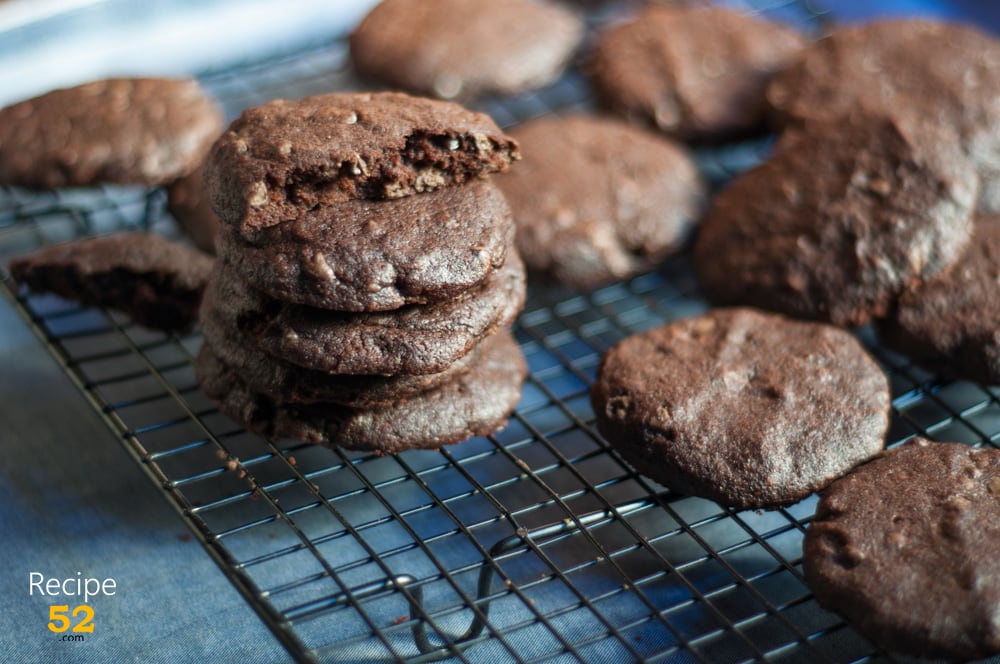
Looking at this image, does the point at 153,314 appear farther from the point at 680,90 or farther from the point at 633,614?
the point at 680,90

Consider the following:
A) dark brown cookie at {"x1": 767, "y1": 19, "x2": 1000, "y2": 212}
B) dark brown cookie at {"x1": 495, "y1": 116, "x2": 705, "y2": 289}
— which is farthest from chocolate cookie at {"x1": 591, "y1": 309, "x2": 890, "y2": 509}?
dark brown cookie at {"x1": 767, "y1": 19, "x2": 1000, "y2": 212}

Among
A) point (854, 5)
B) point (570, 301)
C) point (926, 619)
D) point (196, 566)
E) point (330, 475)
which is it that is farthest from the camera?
point (854, 5)

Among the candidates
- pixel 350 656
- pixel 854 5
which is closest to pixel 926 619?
pixel 350 656

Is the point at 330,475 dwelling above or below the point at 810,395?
below

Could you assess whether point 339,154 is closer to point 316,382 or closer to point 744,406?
point 316,382

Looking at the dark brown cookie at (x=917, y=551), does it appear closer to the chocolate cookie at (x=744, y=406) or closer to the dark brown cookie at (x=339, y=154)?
the chocolate cookie at (x=744, y=406)

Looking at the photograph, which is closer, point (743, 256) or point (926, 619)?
point (926, 619)

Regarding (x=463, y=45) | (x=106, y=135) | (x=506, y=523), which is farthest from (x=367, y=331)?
(x=463, y=45)

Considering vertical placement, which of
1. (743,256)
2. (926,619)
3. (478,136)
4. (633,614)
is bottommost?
(633,614)
